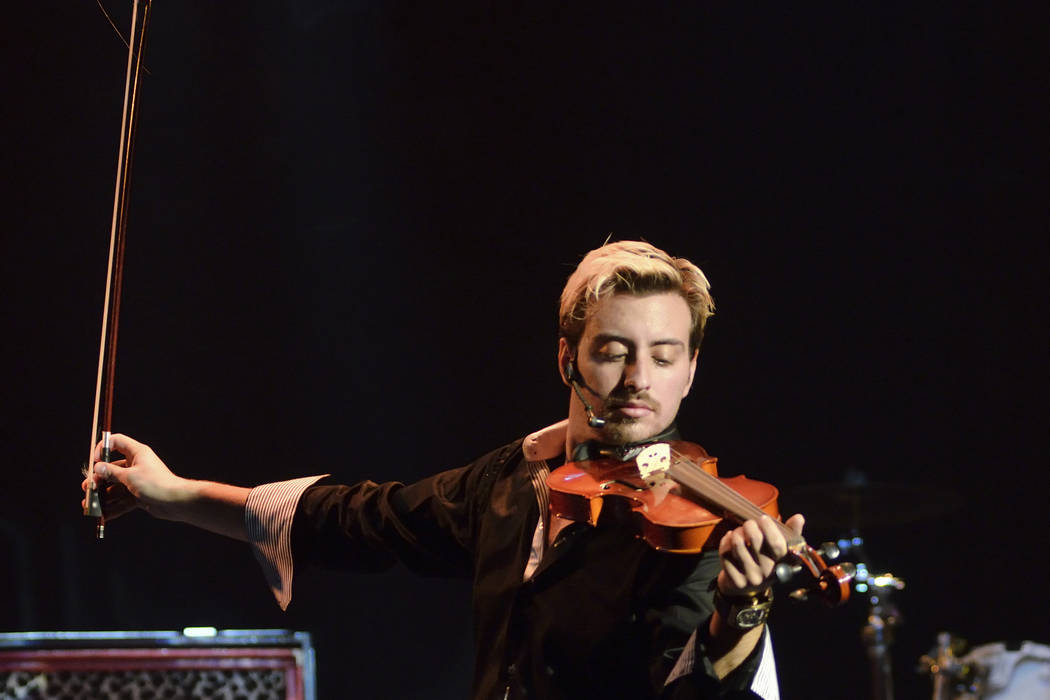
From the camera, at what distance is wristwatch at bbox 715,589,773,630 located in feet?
5.66

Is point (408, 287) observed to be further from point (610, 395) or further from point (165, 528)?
point (610, 395)

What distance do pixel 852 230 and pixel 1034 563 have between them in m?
1.09

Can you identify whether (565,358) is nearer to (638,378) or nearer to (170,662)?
(638,378)

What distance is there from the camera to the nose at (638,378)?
211cm

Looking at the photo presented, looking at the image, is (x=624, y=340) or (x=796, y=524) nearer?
(x=796, y=524)

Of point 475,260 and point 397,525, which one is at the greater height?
point 475,260

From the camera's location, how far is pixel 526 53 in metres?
3.68

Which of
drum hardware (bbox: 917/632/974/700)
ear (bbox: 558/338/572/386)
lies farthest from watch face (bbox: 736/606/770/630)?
drum hardware (bbox: 917/632/974/700)

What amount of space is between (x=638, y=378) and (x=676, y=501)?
0.29 meters

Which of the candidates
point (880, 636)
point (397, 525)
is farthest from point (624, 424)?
point (880, 636)

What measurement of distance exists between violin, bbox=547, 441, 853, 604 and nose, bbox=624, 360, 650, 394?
0.39ft

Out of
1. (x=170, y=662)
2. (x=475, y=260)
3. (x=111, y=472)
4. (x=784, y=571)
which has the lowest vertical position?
(x=170, y=662)

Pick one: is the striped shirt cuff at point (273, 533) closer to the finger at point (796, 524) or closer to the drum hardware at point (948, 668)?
the finger at point (796, 524)

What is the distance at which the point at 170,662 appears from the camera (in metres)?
2.06
